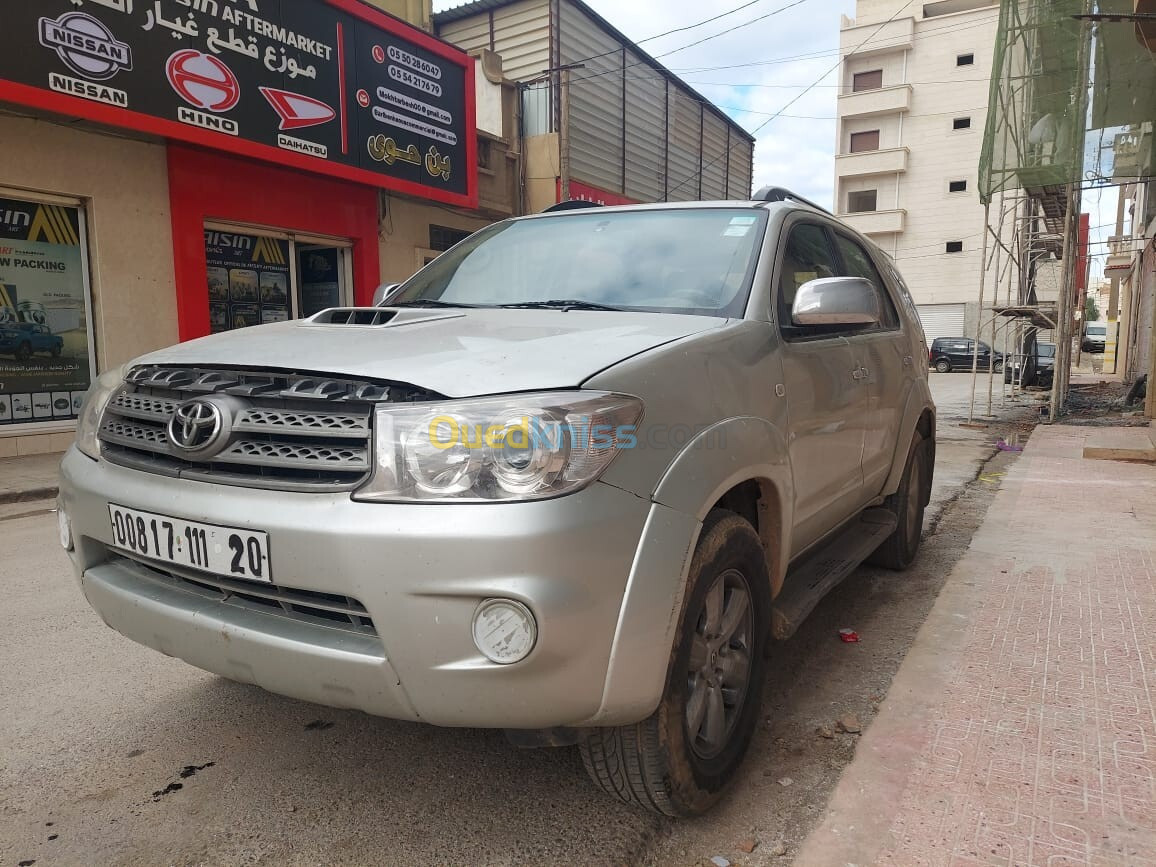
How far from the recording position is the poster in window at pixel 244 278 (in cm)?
995

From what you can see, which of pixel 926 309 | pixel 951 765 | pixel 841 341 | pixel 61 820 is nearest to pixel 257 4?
pixel 841 341

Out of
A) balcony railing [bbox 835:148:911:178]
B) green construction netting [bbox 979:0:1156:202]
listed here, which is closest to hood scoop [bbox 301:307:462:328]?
green construction netting [bbox 979:0:1156:202]

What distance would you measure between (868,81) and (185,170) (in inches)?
1462

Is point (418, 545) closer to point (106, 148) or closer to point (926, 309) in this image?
point (106, 148)

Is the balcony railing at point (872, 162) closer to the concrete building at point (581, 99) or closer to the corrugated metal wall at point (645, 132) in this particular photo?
the concrete building at point (581, 99)

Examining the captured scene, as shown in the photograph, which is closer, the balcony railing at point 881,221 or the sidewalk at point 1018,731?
the sidewalk at point 1018,731

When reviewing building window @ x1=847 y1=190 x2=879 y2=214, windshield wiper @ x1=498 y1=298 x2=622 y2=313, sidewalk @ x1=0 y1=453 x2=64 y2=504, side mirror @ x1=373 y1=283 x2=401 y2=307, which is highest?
building window @ x1=847 y1=190 x2=879 y2=214

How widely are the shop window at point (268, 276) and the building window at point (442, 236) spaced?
193cm

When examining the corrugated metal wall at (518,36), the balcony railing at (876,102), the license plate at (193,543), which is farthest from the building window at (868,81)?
the license plate at (193,543)

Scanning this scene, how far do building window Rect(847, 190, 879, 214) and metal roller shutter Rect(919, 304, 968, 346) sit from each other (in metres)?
5.68

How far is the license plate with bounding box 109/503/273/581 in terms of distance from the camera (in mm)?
1798

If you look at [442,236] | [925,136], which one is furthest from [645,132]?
[925,136]

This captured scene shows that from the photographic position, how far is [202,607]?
194 centimetres

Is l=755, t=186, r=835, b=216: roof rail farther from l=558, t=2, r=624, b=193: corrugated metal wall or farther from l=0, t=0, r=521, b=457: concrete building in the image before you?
l=558, t=2, r=624, b=193: corrugated metal wall
